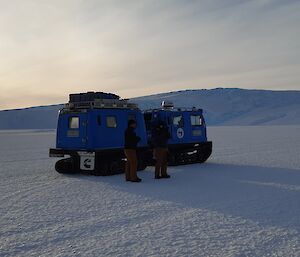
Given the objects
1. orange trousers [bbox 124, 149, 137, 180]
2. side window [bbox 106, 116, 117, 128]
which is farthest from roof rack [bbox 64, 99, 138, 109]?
orange trousers [bbox 124, 149, 137, 180]

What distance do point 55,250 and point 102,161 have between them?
23.7 ft

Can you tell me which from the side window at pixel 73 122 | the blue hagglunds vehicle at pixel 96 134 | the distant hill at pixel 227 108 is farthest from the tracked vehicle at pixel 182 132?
the distant hill at pixel 227 108

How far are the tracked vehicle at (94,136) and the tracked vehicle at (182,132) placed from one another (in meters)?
1.91

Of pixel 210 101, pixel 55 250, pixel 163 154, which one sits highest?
pixel 210 101

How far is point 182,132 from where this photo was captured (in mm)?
15648

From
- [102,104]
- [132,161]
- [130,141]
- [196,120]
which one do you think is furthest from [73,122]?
[196,120]

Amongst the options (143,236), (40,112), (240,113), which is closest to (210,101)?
(240,113)

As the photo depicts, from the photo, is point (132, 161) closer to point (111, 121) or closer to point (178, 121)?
point (111, 121)

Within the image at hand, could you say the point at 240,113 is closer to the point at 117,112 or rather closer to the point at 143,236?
the point at 117,112

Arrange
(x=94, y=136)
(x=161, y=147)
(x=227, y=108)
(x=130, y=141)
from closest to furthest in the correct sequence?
(x=130, y=141), (x=161, y=147), (x=94, y=136), (x=227, y=108)

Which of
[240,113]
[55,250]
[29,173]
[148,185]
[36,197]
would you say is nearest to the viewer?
[55,250]

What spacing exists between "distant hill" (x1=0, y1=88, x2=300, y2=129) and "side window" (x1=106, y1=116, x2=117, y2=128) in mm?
69825

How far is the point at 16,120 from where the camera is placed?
105062 millimetres

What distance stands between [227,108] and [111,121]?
8712 cm
